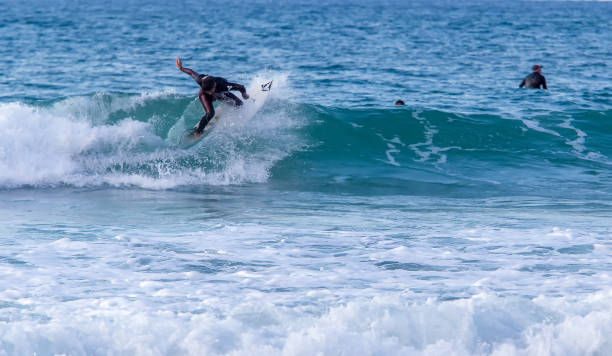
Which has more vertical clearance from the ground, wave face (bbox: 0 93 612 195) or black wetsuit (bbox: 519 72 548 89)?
black wetsuit (bbox: 519 72 548 89)

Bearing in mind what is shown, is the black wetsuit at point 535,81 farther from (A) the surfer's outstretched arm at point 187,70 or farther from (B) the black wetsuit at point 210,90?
(A) the surfer's outstretched arm at point 187,70

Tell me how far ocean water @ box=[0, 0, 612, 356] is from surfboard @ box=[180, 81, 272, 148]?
17cm

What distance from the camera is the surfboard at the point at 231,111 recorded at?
1545 cm

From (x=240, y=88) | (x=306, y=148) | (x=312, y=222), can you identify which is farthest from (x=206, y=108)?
(x=312, y=222)

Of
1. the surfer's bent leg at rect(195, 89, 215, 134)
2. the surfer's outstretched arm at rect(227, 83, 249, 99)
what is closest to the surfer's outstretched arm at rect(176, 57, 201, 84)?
the surfer's bent leg at rect(195, 89, 215, 134)

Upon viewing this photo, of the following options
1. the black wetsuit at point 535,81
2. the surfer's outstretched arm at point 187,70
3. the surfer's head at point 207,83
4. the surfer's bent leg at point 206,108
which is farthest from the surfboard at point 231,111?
the black wetsuit at point 535,81

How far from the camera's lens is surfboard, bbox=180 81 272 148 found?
608 inches

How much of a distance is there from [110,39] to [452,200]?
132 ft

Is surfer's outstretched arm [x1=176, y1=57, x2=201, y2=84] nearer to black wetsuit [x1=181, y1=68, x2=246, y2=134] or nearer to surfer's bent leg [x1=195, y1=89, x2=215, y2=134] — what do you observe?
black wetsuit [x1=181, y1=68, x2=246, y2=134]

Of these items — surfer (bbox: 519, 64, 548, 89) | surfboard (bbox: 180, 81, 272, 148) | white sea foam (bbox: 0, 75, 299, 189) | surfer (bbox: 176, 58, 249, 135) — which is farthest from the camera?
surfer (bbox: 519, 64, 548, 89)

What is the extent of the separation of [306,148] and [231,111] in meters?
1.86

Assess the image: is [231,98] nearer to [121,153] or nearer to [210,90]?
[210,90]

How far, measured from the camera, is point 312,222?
412 inches

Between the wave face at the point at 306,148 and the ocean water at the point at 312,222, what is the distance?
0.06m
